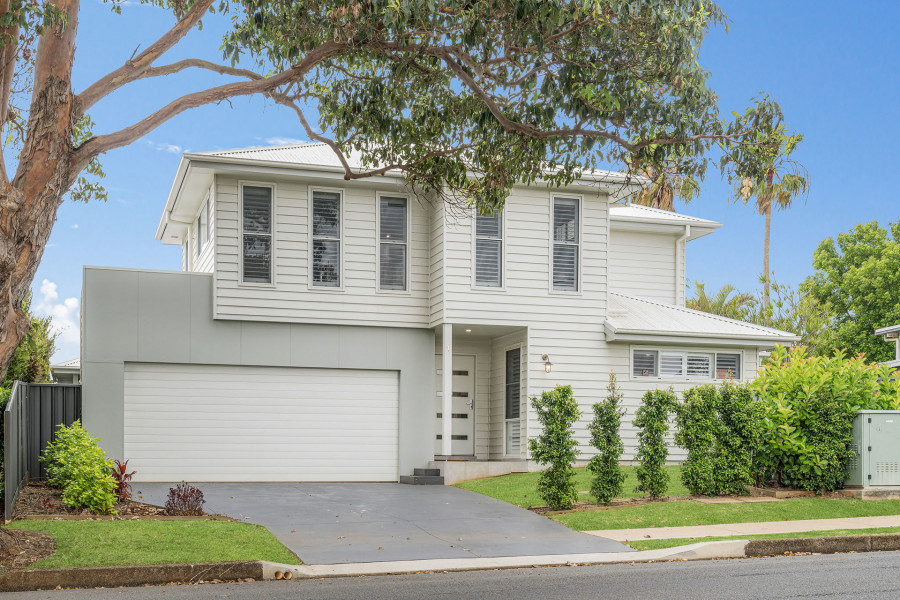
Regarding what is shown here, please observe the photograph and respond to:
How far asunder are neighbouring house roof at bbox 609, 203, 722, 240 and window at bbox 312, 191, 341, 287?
25.0ft

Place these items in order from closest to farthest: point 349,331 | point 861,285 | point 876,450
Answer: point 876,450 < point 349,331 < point 861,285

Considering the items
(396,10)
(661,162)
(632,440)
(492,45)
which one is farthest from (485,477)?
(396,10)

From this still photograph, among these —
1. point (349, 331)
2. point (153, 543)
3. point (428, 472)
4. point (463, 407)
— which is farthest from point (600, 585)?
point (463, 407)

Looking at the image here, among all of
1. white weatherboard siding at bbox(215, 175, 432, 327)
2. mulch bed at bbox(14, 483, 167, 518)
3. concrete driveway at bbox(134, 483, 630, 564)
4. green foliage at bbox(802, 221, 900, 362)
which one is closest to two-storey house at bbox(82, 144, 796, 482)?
white weatherboard siding at bbox(215, 175, 432, 327)

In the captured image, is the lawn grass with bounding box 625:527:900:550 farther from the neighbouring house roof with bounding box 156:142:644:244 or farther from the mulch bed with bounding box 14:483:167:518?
the neighbouring house roof with bounding box 156:142:644:244

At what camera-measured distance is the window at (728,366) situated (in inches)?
813

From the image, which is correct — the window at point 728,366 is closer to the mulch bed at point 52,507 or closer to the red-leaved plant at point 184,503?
the red-leaved plant at point 184,503

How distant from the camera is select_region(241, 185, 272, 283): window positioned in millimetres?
18141

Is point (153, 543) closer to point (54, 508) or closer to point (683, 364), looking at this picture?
point (54, 508)

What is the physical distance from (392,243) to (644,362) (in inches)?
250

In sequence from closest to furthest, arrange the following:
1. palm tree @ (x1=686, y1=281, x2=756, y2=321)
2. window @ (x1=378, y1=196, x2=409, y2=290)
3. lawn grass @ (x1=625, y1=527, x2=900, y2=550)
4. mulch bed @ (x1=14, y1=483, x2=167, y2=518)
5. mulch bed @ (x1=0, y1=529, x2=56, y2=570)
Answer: mulch bed @ (x1=0, y1=529, x2=56, y2=570), lawn grass @ (x1=625, y1=527, x2=900, y2=550), mulch bed @ (x1=14, y1=483, x2=167, y2=518), window @ (x1=378, y1=196, x2=409, y2=290), palm tree @ (x1=686, y1=281, x2=756, y2=321)

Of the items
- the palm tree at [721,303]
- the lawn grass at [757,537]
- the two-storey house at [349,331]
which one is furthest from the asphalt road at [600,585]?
the palm tree at [721,303]

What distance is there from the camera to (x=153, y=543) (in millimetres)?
9766

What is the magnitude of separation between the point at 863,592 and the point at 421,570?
445 cm
